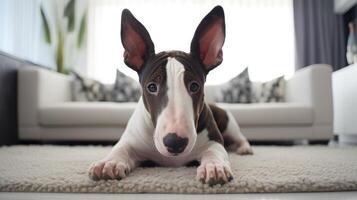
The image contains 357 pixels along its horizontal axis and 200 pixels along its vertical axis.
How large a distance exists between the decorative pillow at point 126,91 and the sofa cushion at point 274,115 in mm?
789

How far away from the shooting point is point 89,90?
289 cm

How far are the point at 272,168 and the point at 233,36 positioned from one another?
3.49m

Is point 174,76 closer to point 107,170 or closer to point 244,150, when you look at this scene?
point 107,170

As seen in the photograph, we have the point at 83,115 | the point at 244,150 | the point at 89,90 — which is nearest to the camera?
the point at 244,150

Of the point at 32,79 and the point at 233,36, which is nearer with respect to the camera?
the point at 32,79

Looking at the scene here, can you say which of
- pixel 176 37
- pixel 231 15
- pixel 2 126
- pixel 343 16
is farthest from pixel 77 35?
pixel 343 16

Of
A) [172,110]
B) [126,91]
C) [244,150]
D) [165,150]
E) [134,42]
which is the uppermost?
[134,42]

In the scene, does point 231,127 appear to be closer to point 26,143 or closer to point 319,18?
point 26,143

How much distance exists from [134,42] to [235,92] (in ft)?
6.18

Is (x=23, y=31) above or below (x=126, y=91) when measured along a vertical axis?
above

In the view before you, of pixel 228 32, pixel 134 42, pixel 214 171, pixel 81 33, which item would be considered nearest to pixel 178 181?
pixel 214 171

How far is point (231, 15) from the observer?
4574 mm

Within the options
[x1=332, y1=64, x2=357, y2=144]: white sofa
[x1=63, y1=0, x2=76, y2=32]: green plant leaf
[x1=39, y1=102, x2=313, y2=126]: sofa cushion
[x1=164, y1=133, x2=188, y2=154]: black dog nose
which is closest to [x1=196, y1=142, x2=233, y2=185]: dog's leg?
[x1=164, y1=133, x2=188, y2=154]: black dog nose

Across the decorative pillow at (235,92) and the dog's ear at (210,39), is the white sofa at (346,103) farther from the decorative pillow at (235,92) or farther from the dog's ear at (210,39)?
the dog's ear at (210,39)
